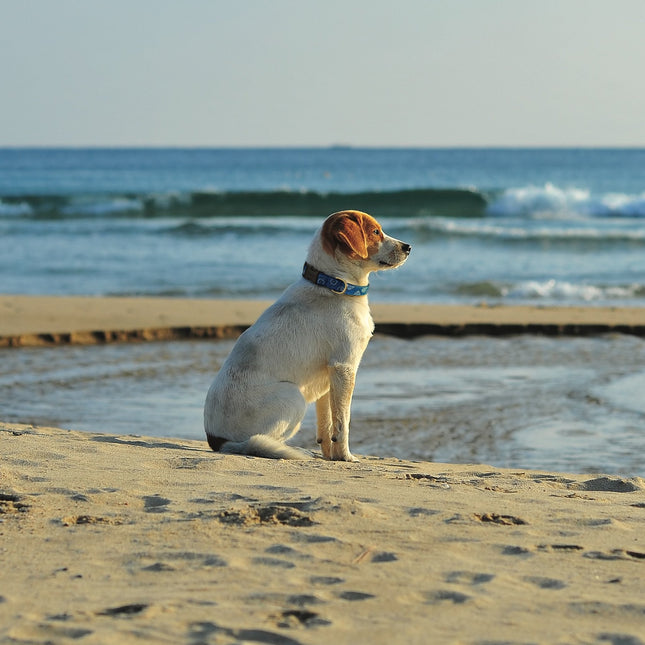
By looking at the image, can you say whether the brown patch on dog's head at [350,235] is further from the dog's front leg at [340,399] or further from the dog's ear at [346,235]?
the dog's front leg at [340,399]

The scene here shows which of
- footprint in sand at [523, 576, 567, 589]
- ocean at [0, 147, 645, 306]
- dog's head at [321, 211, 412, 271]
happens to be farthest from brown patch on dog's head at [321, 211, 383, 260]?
ocean at [0, 147, 645, 306]

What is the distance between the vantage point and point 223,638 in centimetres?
270

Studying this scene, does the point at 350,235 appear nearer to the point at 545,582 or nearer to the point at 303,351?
the point at 303,351

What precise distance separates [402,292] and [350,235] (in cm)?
1231

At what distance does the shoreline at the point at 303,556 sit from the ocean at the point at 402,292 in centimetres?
221

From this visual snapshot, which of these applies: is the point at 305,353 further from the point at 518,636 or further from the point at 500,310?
the point at 500,310

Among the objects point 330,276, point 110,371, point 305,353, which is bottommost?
point 110,371

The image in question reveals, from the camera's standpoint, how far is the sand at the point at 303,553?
280 centimetres

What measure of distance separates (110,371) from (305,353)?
4708 millimetres

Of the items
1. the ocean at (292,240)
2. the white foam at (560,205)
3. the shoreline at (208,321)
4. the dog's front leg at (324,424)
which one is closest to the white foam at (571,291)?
the ocean at (292,240)

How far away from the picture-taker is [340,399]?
17.7 ft

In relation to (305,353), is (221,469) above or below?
below

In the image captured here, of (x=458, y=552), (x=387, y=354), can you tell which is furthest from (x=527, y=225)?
(x=458, y=552)

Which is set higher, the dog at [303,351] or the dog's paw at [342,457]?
the dog at [303,351]
